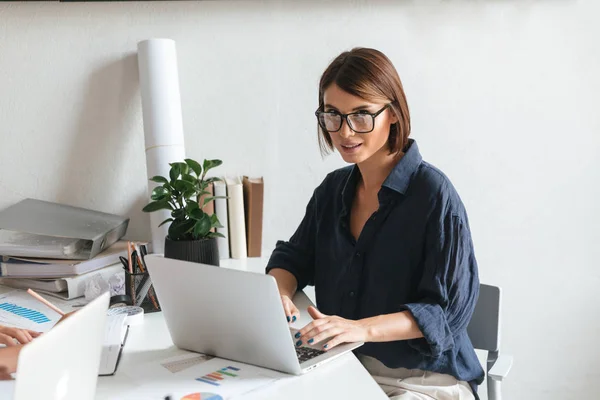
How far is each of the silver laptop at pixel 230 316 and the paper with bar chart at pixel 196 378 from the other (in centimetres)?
3

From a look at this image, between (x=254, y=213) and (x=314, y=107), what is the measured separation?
409 millimetres

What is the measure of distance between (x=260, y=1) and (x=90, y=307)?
142 cm

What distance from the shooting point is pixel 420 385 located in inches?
58.1

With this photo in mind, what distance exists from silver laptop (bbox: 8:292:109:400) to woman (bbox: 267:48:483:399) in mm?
494

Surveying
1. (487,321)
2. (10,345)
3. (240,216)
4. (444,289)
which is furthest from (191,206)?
(487,321)

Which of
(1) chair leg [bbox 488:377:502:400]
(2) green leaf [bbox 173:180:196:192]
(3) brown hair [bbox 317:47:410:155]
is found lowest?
(1) chair leg [bbox 488:377:502:400]

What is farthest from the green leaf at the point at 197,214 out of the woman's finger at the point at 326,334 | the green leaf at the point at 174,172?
the woman's finger at the point at 326,334

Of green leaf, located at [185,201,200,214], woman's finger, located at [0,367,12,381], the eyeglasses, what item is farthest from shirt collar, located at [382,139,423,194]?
woman's finger, located at [0,367,12,381]

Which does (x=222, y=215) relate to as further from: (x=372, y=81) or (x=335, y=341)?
(x=335, y=341)

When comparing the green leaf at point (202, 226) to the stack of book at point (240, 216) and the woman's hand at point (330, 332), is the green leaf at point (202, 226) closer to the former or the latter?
the stack of book at point (240, 216)

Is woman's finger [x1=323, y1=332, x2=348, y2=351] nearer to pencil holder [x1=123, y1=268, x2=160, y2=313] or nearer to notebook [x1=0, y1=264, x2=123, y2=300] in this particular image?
pencil holder [x1=123, y1=268, x2=160, y2=313]

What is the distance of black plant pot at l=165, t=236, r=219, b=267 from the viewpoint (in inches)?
66.1

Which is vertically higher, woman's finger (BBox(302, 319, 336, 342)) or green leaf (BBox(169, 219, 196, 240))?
green leaf (BBox(169, 219, 196, 240))

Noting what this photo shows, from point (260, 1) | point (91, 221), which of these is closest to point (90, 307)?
point (91, 221)
